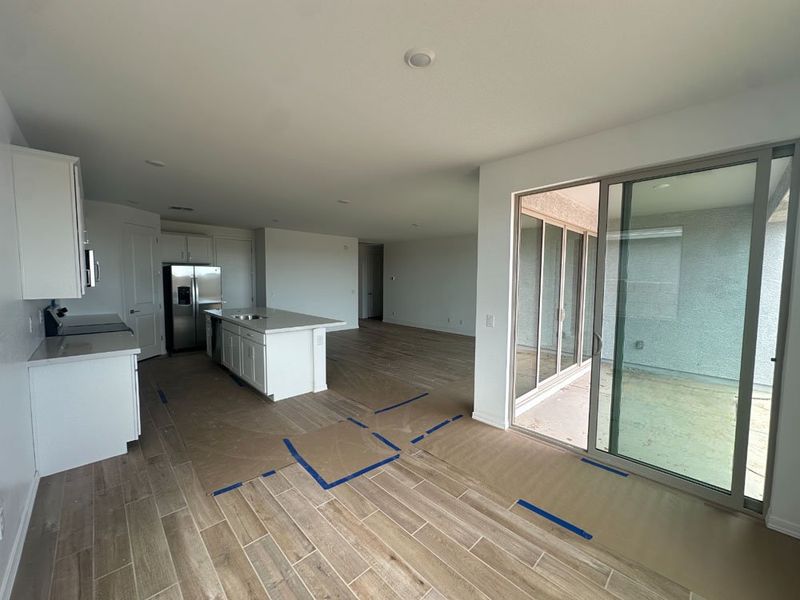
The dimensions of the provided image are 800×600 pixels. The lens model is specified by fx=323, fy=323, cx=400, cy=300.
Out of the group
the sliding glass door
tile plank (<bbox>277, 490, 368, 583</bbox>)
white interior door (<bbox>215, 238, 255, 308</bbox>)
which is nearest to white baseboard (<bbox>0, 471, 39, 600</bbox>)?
tile plank (<bbox>277, 490, 368, 583</bbox>)

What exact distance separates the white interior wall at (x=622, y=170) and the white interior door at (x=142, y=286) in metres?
5.41

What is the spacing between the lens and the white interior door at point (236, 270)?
708 cm

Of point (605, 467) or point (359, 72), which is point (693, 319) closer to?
point (605, 467)

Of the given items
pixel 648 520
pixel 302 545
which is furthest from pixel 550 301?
pixel 302 545

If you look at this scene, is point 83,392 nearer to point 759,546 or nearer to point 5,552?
point 5,552

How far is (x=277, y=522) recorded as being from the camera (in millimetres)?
1927

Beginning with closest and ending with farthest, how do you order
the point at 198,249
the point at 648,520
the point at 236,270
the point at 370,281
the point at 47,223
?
the point at 648,520 < the point at 47,223 < the point at 198,249 < the point at 236,270 < the point at 370,281

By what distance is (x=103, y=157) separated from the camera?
3033mm

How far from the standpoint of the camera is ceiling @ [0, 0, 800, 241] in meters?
1.37

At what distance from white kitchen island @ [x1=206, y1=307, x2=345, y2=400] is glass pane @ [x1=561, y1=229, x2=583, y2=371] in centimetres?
307

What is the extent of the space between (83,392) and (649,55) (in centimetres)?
433

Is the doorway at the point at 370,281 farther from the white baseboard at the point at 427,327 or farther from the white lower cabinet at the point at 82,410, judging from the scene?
the white lower cabinet at the point at 82,410

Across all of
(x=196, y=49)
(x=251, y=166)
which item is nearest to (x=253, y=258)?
(x=251, y=166)

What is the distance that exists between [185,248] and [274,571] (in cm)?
646
